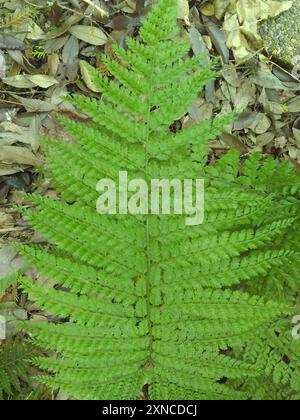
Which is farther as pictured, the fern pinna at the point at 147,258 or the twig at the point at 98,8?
the twig at the point at 98,8

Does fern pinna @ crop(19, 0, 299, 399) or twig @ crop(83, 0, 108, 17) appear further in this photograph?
twig @ crop(83, 0, 108, 17)

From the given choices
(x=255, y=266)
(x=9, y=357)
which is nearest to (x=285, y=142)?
(x=255, y=266)

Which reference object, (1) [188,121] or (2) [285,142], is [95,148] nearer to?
(1) [188,121]

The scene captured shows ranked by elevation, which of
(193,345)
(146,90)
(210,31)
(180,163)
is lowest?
(193,345)

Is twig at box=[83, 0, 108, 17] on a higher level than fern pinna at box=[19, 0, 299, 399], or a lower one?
higher

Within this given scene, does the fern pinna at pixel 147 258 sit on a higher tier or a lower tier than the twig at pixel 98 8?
lower

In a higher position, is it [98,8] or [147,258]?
[98,8]

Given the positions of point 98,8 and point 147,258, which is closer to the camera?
point 147,258
